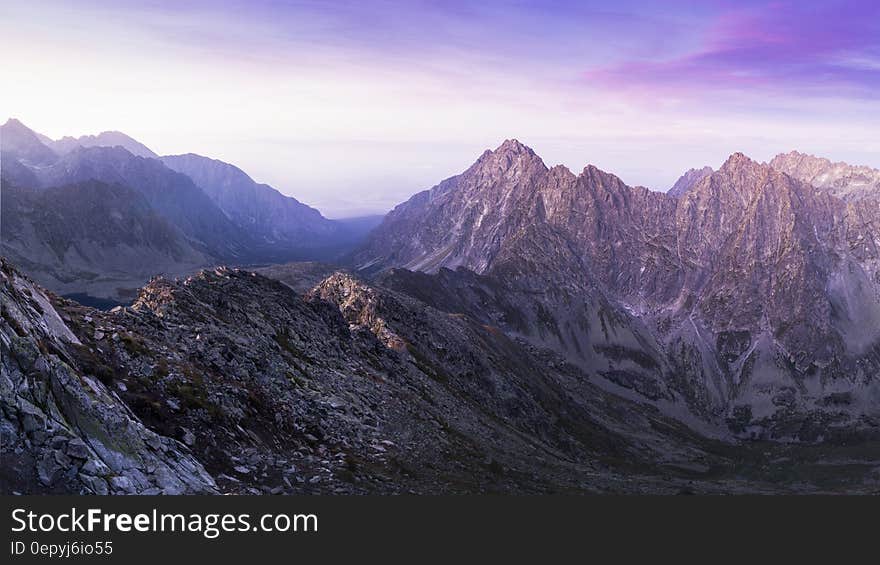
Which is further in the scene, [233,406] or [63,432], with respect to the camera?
[233,406]

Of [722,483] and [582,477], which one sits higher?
[582,477]

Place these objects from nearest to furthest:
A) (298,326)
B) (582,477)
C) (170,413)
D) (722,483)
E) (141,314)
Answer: (170,413)
(141,314)
(298,326)
(582,477)
(722,483)

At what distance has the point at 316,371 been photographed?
75.6 metres

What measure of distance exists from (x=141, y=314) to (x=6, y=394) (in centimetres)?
2906

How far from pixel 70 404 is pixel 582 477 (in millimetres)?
79785

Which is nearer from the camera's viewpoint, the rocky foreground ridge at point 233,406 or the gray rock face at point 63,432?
the gray rock face at point 63,432

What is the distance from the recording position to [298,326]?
87.0 m

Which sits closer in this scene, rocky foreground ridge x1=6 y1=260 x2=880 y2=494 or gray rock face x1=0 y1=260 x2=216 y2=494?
gray rock face x1=0 y1=260 x2=216 y2=494

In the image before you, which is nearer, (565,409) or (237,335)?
(237,335)

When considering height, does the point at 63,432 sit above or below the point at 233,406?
above

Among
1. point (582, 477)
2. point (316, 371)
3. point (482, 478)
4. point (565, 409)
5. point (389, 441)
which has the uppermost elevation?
point (316, 371)

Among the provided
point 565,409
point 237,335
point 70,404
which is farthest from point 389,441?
point 565,409

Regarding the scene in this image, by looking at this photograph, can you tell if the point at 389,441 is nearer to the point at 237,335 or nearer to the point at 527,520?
the point at 237,335

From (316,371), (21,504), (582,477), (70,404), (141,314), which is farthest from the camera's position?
(582,477)
